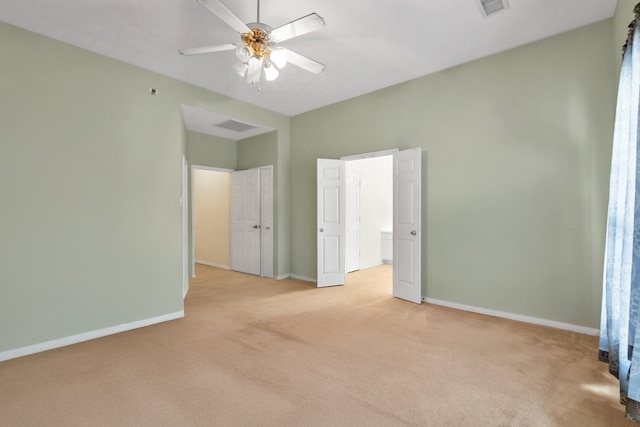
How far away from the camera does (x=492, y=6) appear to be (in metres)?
2.84

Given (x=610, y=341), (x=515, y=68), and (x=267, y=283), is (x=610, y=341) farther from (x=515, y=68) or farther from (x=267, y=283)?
(x=267, y=283)

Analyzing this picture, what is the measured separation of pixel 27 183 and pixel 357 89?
419 centimetres

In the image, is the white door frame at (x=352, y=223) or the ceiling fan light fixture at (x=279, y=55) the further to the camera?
the white door frame at (x=352, y=223)

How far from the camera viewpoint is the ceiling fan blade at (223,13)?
206 cm

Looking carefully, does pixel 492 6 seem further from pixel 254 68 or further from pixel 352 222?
pixel 352 222

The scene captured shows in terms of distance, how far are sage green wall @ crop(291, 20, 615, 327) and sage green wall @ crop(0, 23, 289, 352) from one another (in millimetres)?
3298

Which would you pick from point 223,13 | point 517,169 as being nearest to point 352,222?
point 517,169

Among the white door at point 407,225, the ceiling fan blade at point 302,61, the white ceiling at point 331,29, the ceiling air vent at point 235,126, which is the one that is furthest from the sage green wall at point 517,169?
the ceiling air vent at point 235,126

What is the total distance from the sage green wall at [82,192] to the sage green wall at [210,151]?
1908 mm

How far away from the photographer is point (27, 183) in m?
2.95

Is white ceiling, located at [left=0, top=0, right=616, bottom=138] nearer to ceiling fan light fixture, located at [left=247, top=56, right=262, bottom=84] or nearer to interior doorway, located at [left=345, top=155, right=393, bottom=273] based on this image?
ceiling fan light fixture, located at [left=247, top=56, right=262, bottom=84]

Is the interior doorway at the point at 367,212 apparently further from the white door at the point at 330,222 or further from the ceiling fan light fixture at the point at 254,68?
the ceiling fan light fixture at the point at 254,68

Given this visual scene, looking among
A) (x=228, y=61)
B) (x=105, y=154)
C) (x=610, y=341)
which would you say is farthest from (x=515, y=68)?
(x=105, y=154)

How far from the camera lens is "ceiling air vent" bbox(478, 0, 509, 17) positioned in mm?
2779
